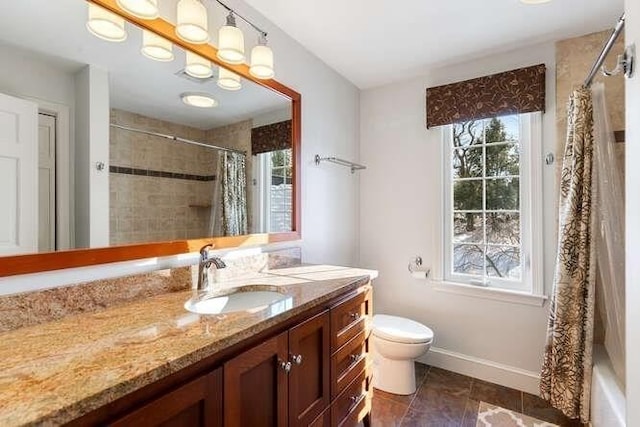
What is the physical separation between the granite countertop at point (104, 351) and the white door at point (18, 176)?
0.90 feet

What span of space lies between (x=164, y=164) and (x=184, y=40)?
0.53 meters

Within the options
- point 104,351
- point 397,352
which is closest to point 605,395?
point 397,352

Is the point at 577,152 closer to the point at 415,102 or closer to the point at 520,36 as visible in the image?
the point at 520,36

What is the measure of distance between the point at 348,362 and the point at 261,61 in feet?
4.97

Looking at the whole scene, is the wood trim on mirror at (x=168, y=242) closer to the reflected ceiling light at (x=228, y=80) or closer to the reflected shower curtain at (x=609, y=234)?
the reflected ceiling light at (x=228, y=80)

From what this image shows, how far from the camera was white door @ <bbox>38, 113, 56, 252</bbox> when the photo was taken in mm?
1001

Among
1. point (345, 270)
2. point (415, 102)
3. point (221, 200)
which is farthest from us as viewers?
point (415, 102)

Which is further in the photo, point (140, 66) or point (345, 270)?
point (345, 270)

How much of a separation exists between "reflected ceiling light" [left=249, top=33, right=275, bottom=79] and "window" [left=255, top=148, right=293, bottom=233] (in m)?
0.44

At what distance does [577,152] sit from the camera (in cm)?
168

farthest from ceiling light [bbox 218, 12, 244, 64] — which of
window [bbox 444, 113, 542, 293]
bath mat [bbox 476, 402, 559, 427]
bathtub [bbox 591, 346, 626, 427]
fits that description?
bath mat [bbox 476, 402, 559, 427]

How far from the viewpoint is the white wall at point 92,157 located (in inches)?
43.1

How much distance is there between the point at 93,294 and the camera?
108 cm

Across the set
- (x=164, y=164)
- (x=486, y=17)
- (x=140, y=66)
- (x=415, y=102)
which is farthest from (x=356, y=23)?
(x=164, y=164)
